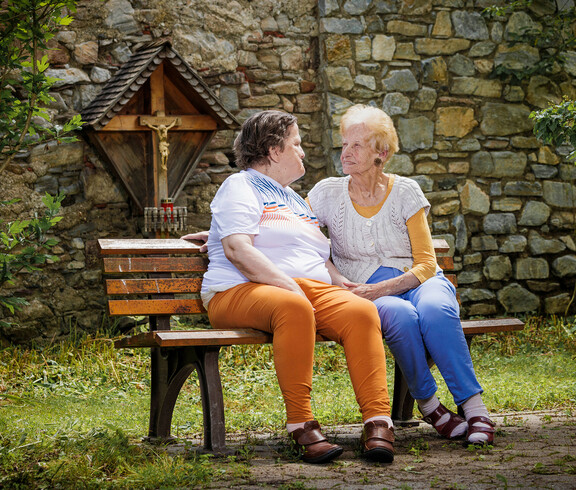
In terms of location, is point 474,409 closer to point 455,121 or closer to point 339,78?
point 339,78

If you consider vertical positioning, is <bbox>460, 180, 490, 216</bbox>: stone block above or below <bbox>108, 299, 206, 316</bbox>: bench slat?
above

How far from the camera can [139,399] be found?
14.9 ft

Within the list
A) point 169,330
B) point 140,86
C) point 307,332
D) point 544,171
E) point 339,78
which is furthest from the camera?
point 544,171

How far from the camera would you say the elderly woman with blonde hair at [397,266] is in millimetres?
3031

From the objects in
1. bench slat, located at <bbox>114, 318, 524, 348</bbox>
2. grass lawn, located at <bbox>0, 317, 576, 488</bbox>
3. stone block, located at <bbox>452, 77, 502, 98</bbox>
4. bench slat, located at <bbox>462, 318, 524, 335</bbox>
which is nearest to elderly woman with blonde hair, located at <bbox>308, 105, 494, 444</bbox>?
bench slat, located at <bbox>462, 318, 524, 335</bbox>

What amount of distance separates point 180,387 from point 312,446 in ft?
2.52

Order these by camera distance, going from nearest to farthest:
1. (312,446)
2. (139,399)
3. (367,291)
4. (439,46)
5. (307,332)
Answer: (312,446) < (307,332) < (367,291) < (139,399) < (439,46)

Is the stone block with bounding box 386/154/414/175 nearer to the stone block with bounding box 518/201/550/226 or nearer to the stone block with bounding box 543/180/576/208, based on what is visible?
the stone block with bounding box 518/201/550/226

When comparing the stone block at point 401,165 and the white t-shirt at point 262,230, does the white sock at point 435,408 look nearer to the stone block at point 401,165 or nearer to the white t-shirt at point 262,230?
the white t-shirt at point 262,230

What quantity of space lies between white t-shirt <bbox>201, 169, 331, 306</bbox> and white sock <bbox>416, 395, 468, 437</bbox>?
63cm

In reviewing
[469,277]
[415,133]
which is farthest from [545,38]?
[469,277]

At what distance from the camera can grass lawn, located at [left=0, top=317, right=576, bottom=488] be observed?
8.28 feet

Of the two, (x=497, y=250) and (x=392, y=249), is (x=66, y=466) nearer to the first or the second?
(x=392, y=249)

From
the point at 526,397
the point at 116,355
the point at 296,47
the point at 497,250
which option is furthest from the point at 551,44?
the point at 116,355
